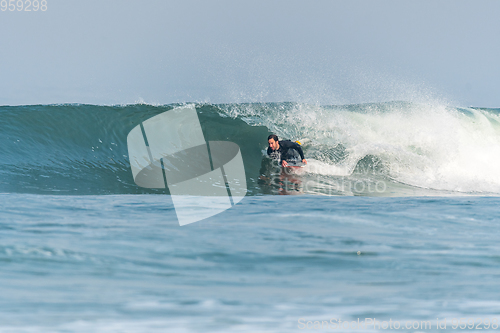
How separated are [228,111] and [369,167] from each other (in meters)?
4.95

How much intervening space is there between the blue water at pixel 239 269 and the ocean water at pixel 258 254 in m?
0.01

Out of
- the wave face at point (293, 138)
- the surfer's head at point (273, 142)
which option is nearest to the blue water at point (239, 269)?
the wave face at point (293, 138)

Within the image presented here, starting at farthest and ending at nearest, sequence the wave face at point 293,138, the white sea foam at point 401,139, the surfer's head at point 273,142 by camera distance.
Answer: the white sea foam at point 401,139 < the surfer's head at point 273,142 < the wave face at point 293,138

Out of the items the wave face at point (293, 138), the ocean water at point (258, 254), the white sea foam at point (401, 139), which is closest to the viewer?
the ocean water at point (258, 254)

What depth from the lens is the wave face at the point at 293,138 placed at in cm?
738

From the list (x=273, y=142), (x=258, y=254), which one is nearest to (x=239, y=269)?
(x=258, y=254)

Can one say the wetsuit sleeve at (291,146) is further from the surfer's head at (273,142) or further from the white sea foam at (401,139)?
the white sea foam at (401,139)

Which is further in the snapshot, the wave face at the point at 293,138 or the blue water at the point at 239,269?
the wave face at the point at 293,138

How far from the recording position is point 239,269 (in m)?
2.90

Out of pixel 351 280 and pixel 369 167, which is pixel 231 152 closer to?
pixel 369 167

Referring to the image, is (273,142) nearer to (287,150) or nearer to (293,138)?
(287,150)

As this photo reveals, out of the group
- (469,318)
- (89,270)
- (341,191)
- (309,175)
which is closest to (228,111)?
(309,175)

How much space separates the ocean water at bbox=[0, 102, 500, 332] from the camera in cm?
224

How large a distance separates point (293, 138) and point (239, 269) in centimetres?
835
